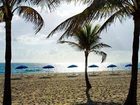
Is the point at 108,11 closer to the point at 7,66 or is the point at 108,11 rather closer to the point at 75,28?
the point at 75,28

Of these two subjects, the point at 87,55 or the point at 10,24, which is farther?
the point at 87,55

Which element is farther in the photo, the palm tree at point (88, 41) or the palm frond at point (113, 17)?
the palm tree at point (88, 41)

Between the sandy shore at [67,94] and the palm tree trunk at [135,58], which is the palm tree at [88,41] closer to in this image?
the sandy shore at [67,94]

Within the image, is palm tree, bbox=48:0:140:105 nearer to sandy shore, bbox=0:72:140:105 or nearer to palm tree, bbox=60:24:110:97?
sandy shore, bbox=0:72:140:105

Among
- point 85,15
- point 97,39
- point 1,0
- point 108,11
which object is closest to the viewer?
point 1,0

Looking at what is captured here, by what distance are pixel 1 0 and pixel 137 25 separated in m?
5.25

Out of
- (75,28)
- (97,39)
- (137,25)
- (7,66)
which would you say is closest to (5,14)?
(7,66)

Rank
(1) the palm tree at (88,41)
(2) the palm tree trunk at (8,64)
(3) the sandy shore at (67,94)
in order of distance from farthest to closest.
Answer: (1) the palm tree at (88,41), (3) the sandy shore at (67,94), (2) the palm tree trunk at (8,64)

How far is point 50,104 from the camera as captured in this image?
1814cm

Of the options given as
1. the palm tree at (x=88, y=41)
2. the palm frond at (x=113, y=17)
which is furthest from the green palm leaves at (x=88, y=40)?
the palm frond at (x=113, y=17)

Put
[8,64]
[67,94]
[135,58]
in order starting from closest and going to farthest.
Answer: [8,64] < [135,58] < [67,94]

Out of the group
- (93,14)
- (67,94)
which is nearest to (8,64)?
(93,14)

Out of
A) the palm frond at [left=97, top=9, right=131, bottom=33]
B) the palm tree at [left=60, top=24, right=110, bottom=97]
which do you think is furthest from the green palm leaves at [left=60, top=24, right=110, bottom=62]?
the palm frond at [left=97, top=9, right=131, bottom=33]

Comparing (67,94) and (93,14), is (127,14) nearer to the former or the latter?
(93,14)
